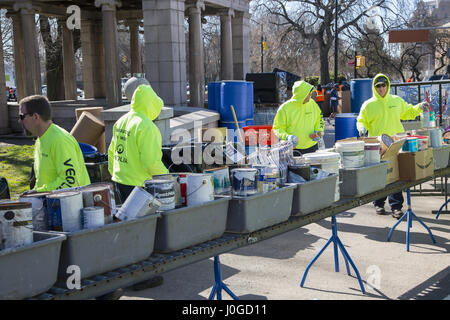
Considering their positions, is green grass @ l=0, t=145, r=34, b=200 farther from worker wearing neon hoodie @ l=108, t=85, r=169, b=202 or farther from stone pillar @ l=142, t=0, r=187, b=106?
worker wearing neon hoodie @ l=108, t=85, r=169, b=202

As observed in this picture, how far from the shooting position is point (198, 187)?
365cm

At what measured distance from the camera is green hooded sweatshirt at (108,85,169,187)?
4.96 metres

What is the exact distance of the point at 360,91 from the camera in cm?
1555

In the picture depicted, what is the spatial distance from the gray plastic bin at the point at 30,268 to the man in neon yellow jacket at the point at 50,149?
1.39m

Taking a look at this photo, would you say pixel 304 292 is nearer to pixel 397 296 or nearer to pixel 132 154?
pixel 397 296

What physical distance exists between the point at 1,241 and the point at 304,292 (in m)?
3.52

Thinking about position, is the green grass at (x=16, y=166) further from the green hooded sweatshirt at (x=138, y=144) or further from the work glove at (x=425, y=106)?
the work glove at (x=425, y=106)

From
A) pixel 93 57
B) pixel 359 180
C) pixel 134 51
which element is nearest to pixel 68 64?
pixel 93 57

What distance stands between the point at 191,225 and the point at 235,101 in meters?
10.1

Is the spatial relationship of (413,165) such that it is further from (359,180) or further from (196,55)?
(196,55)

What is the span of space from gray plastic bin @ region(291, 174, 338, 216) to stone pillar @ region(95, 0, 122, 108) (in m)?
14.3

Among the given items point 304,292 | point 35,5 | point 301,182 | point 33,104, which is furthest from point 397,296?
point 35,5

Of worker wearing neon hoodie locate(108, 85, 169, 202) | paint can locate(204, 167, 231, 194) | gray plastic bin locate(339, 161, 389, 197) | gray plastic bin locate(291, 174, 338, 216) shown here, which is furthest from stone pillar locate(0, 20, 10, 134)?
paint can locate(204, 167, 231, 194)

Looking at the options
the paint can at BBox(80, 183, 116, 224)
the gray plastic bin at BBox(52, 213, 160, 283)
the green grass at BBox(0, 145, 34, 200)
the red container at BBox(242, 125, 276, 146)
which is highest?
the red container at BBox(242, 125, 276, 146)
